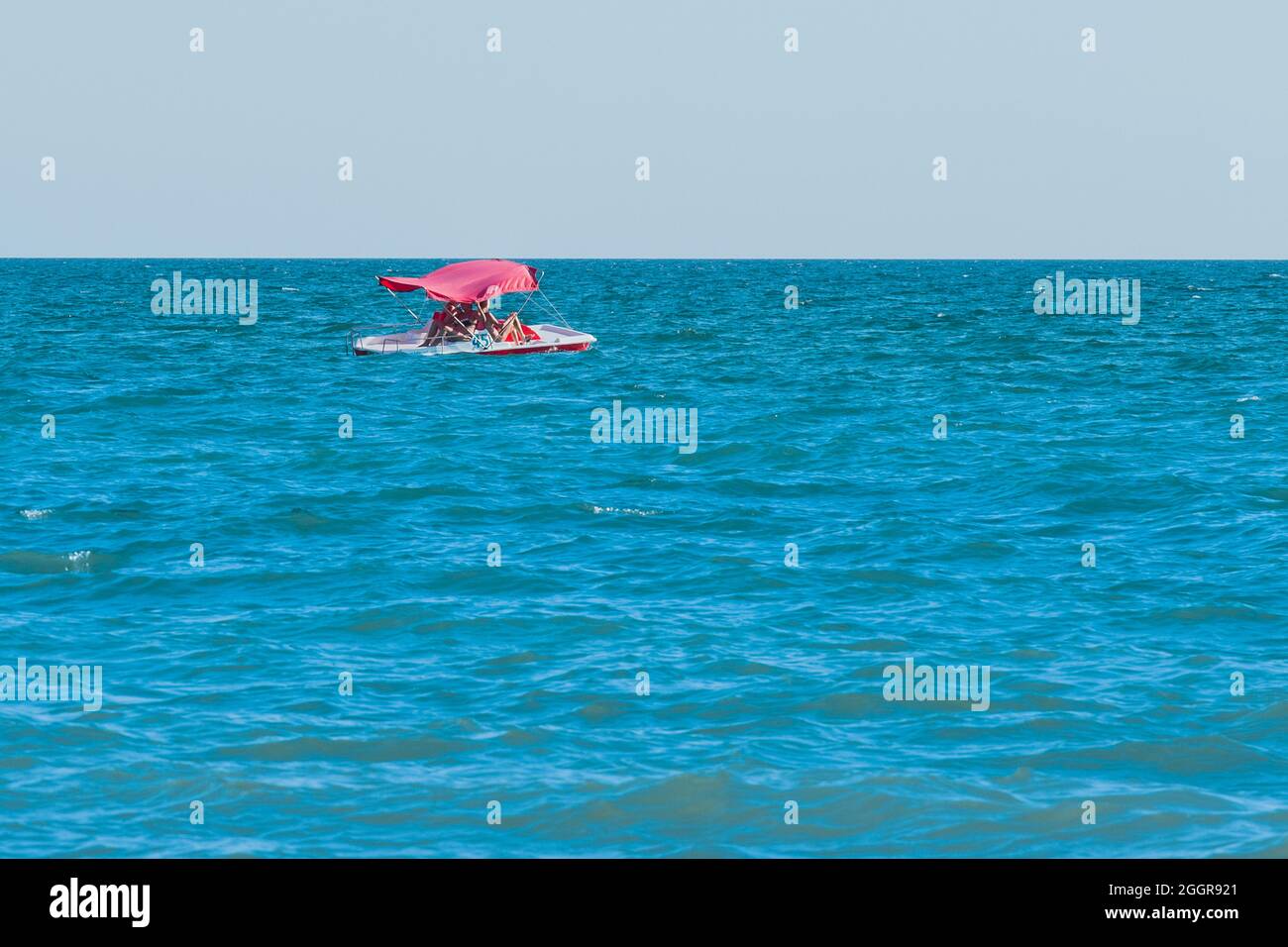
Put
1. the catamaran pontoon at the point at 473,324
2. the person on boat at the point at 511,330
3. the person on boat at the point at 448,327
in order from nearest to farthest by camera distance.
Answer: the catamaran pontoon at the point at 473,324, the person on boat at the point at 511,330, the person on boat at the point at 448,327

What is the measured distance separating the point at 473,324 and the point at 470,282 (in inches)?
98.5

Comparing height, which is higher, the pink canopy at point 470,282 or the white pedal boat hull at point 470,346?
the pink canopy at point 470,282

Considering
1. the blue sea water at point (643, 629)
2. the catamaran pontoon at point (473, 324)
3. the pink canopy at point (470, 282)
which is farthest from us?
the catamaran pontoon at point (473, 324)

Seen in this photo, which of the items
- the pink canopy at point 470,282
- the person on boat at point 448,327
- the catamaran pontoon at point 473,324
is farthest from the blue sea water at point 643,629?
the person on boat at point 448,327

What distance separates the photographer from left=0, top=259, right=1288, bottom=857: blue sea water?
1055 centimetres

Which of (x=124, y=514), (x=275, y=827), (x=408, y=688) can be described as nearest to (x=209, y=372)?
(x=124, y=514)

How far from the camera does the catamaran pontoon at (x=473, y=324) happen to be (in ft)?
143

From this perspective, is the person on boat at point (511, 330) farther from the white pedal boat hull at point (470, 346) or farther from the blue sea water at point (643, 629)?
the blue sea water at point (643, 629)

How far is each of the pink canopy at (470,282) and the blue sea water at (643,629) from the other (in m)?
9.83

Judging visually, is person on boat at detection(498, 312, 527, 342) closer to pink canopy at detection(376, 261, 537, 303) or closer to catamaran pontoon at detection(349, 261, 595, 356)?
catamaran pontoon at detection(349, 261, 595, 356)

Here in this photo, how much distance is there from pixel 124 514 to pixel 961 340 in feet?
134

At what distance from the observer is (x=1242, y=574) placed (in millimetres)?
17250

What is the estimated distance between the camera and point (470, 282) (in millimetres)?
44125
